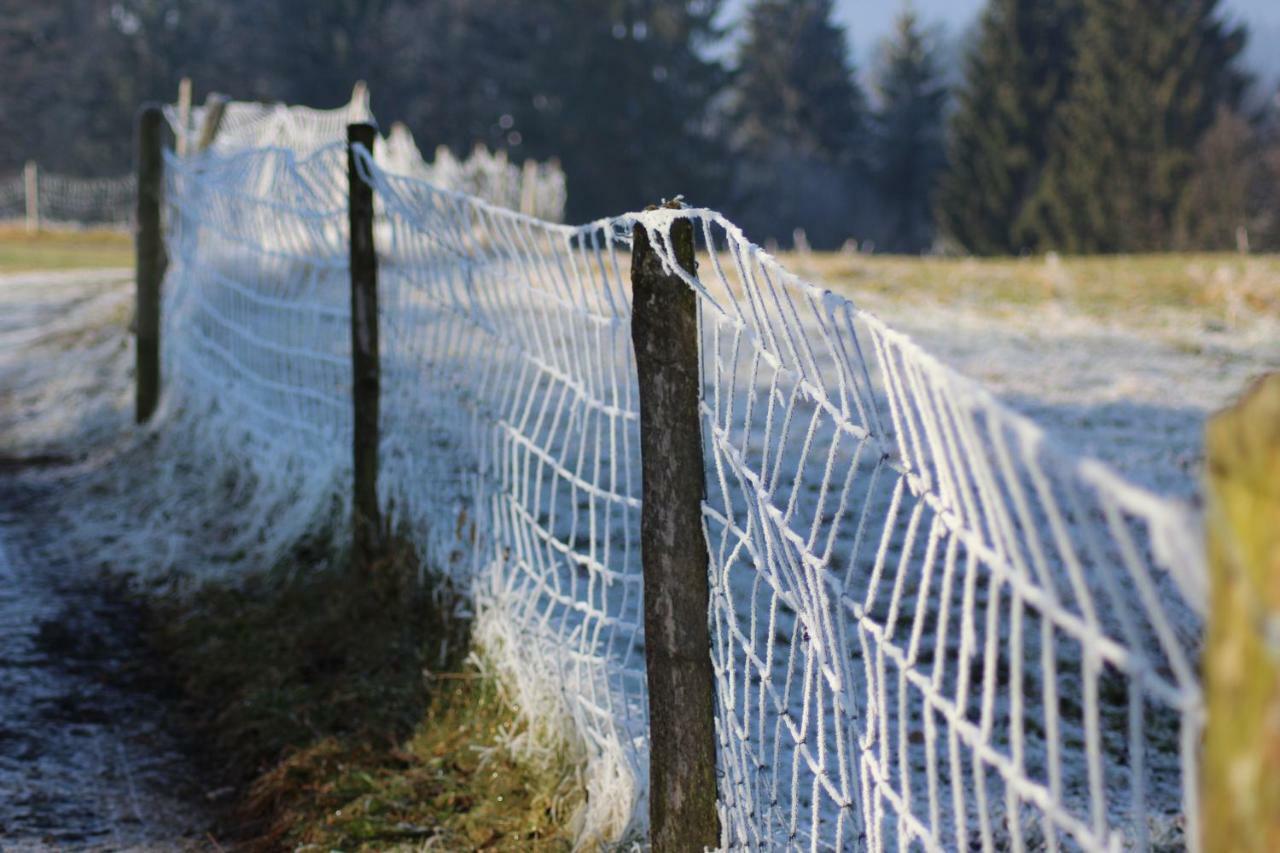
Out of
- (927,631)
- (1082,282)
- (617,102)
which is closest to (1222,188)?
(617,102)

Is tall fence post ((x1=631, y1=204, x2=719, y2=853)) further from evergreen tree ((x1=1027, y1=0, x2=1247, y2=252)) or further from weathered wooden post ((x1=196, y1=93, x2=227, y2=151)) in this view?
evergreen tree ((x1=1027, y1=0, x2=1247, y2=252))

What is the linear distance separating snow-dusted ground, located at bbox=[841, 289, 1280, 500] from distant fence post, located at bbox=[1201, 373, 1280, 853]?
5285 millimetres

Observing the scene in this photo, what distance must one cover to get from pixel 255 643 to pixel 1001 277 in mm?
9711

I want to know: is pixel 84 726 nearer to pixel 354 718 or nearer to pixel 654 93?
pixel 354 718

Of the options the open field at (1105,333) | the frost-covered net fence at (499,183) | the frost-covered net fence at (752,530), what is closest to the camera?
the frost-covered net fence at (752,530)

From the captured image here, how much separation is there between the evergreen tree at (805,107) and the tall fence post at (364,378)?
148 ft

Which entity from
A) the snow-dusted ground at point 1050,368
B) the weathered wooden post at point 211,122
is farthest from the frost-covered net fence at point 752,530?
the weathered wooden post at point 211,122

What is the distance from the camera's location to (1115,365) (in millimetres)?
8891

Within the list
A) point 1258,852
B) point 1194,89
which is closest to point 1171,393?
point 1258,852

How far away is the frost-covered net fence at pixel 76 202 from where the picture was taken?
3319cm

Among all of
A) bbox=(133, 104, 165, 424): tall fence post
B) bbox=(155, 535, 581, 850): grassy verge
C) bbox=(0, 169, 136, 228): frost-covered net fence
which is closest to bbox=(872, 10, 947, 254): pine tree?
bbox=(0, 169, 136, 228): frost-covered net fence

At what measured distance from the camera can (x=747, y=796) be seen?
8.43 feet

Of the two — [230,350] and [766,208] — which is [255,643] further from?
[766,208]

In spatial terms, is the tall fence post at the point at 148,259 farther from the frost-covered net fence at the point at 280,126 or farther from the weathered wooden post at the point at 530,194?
the weathered wooden post at the point at 530,194
